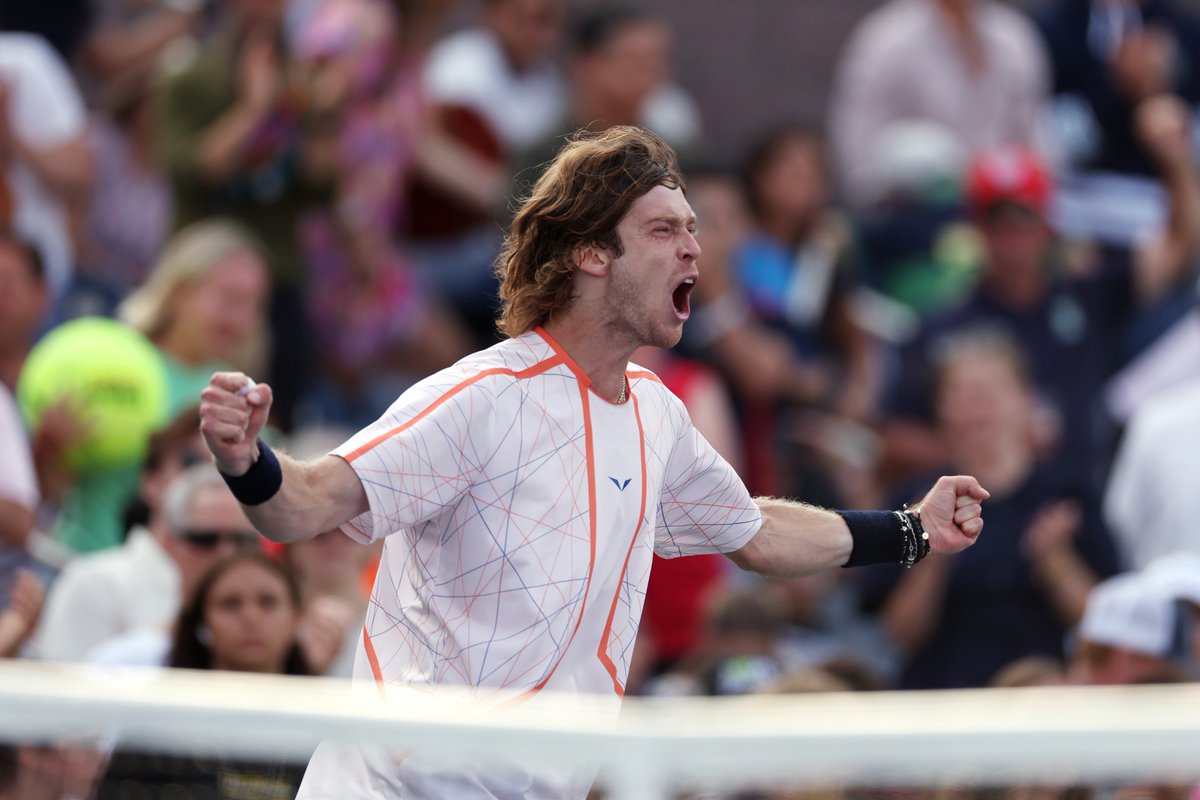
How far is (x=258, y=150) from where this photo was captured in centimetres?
782

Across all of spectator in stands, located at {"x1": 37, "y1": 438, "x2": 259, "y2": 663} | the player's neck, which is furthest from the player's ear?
spectator in stands, located at {"x1": 37, "y1": 438, "x2": 259, "y2": 663}

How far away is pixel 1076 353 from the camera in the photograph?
8.67 m

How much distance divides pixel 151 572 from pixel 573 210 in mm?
2766

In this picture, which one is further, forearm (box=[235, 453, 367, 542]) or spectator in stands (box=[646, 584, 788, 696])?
spectator in stands (box=[646, 584, 788, 696])

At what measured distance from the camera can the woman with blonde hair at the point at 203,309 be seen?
7.21 meters

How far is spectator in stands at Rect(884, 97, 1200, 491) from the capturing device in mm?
8406

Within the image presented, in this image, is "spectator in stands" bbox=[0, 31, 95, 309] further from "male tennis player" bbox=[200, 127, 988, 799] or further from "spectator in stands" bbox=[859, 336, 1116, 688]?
"male tennis player" bbox=[200, 127, 988, 799]

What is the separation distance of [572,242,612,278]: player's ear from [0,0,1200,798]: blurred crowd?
6.69ft

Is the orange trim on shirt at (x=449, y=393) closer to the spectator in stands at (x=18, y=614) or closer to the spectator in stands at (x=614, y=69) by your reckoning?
the spectator in stands at (x=18, y=614)

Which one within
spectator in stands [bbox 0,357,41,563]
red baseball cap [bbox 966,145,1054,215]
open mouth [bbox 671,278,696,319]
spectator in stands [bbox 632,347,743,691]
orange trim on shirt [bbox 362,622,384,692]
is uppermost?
open mouth [bbox 671,278,696,319]

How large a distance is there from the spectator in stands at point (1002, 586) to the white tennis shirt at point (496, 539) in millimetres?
3583

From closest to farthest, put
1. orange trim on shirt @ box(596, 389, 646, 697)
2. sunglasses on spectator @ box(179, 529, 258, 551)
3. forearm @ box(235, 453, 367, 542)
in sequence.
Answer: forearm @ box(235, 453, 367, 542)
orange trim on shirt @ box(596, 389, 646, 697)
sunglasses on spectator @ box(179, 529, 258, 551)

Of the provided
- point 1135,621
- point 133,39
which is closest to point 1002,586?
point 1135,621

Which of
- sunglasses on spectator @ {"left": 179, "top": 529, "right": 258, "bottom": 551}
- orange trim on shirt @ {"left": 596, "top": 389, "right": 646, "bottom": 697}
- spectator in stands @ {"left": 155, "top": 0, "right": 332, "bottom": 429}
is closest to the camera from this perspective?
orange trim on shirt @ {"left": 596, "top": 389, "right": 646, "bottom": 697}
